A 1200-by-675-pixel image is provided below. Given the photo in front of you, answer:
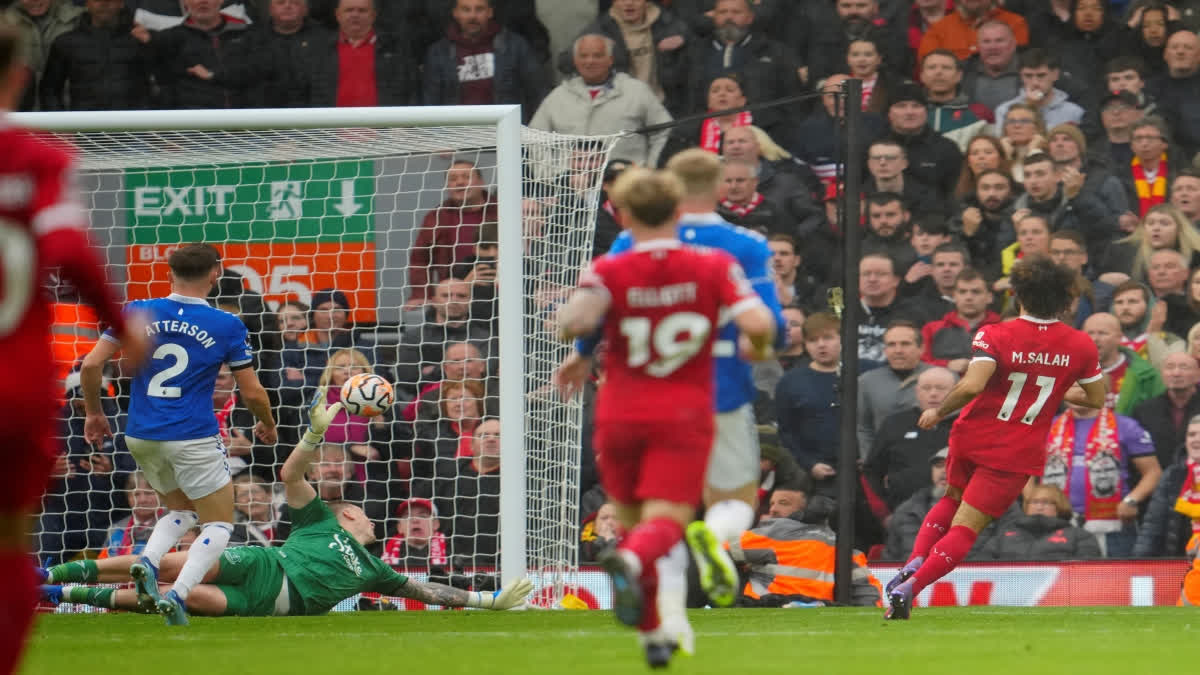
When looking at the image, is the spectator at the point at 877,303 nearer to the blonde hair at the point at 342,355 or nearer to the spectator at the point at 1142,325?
the spectator at the point at 1142,325

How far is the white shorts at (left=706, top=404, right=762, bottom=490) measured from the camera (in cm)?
659

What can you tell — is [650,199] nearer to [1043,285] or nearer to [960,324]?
[1043,285]

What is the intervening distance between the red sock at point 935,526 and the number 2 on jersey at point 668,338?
3.98 m

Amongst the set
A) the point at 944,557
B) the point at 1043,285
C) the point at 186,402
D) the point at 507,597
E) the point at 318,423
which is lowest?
the point at 507,597

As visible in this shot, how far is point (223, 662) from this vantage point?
6387 millimetres

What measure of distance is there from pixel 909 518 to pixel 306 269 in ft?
15.2

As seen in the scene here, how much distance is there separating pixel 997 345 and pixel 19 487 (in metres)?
6.07

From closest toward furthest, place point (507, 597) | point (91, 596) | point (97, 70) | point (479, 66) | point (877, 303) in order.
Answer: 1. point (91, 596)
2. point (507, 597)
3. point (877, 303)
4. point (479, 66)
5. point (97, 70)

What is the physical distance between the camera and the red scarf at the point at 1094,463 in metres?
11.5

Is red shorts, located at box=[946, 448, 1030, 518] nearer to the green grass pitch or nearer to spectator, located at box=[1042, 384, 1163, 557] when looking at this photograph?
the green grass pitch

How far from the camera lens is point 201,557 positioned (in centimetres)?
868

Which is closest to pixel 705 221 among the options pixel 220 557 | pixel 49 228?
pixel 49 228

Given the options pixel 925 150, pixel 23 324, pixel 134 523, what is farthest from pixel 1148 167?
pixel 23 324

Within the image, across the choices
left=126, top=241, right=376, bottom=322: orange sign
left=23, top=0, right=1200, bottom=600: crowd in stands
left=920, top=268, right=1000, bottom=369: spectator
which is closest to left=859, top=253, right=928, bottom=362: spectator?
left=23, top=0, right=1200, bottom=600: crowd in stands
